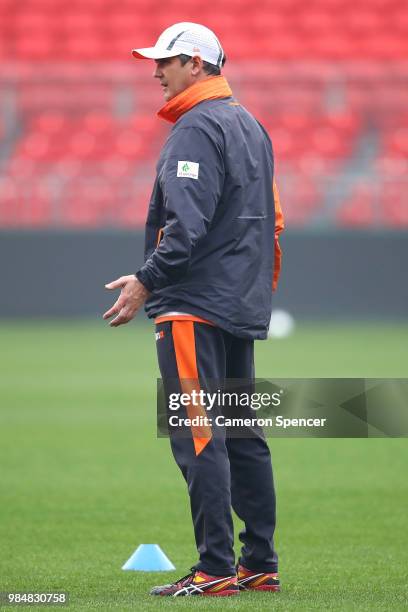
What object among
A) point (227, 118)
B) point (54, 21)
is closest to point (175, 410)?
point (227, 118)

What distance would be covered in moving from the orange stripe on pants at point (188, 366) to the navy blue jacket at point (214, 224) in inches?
2.8

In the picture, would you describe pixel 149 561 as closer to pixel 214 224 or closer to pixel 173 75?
pixel 214 224

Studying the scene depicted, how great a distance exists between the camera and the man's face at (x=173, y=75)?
14.5 feet

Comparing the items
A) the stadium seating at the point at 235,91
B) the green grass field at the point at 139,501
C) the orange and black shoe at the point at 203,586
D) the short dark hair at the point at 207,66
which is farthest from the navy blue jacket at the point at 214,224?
the stadium seating at the point at 235,91

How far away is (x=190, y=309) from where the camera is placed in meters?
4.30

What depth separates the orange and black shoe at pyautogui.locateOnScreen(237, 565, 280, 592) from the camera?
4.49m

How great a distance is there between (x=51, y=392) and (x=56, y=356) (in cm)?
294

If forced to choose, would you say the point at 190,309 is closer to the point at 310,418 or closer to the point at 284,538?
the point at 310,418

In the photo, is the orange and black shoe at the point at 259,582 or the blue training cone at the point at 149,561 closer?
the orange and black shoe at the point at 259,582

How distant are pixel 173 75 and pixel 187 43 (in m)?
0.12

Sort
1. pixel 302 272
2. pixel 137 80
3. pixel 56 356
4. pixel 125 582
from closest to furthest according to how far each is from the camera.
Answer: pixel 125 582
pixel 56 356
pixel 302 272
pixel 137 80

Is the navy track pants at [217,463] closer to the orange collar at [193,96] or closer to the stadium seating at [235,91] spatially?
the orange collar at [193,96]

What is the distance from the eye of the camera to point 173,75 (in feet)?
14.5

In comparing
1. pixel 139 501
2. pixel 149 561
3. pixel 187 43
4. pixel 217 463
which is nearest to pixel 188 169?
pixel 187 43
